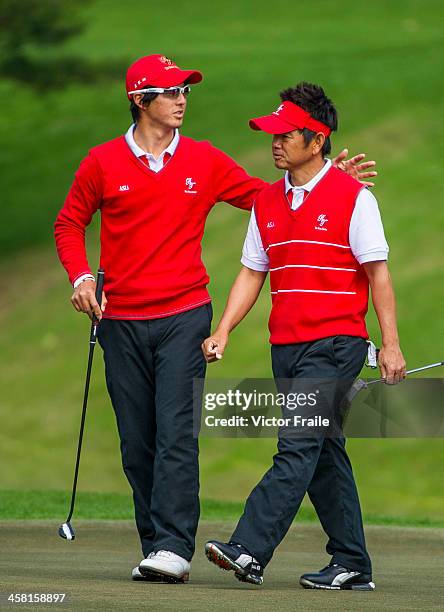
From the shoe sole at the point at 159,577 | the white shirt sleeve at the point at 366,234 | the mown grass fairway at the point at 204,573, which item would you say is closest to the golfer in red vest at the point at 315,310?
the white shirt sleeve at the point at 366,234

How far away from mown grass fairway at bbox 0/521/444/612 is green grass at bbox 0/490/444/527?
74 cm

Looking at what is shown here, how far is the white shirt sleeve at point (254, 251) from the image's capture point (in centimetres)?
671

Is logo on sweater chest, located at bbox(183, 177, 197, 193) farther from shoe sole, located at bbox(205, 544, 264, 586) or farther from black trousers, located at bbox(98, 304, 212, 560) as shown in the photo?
shoe sole, located at bbox(205, 544, 264, 586)

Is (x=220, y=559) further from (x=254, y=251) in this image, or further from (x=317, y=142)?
(x=317, y=142)

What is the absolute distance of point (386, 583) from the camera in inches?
268

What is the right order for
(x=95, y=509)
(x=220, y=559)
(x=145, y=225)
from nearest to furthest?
(x=220, y=559) → (x=145, y=225) → (x=95, y=509)

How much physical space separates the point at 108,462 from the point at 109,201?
13.0 m

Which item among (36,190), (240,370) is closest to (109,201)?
(240,370)

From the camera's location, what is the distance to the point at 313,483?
21.7 ft

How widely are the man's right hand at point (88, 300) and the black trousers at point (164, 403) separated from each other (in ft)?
0.67

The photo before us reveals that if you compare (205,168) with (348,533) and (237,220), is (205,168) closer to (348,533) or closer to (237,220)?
(348,533)

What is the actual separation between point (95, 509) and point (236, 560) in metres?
4.71

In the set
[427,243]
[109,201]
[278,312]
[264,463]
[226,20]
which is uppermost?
[226,20]

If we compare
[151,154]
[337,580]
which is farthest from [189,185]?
[337,580]
